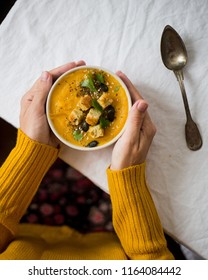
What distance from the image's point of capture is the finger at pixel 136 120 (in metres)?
0.74

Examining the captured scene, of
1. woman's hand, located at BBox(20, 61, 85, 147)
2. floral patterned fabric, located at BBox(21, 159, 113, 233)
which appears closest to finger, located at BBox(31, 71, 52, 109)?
woman's hand, located at BBox(20, 61, 85, 147)

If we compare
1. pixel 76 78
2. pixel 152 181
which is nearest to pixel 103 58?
pixel 76 78

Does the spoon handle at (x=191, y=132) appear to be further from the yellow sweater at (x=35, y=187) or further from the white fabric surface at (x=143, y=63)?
the yellow sweater at (x=35, y=187)

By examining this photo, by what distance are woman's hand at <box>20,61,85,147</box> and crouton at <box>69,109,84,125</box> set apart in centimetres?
9

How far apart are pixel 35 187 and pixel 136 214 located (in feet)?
0.99

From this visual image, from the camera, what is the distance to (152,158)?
32.3 inches

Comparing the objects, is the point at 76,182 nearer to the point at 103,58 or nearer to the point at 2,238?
the point at 2,238

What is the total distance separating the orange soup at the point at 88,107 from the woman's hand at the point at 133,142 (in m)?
0.03

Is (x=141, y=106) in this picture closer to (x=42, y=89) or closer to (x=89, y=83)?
(x=89, y=83)

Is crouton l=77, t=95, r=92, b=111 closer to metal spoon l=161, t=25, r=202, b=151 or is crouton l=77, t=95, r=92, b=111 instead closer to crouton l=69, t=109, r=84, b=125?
crouton l=69, t=109, r=84, b=125

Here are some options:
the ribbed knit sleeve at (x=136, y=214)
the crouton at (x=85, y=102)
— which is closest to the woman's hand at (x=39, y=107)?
the crouton at (x=85, y=102)

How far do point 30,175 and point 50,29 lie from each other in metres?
0.43

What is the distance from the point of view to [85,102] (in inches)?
29.8

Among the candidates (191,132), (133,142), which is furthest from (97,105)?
(191,132)
